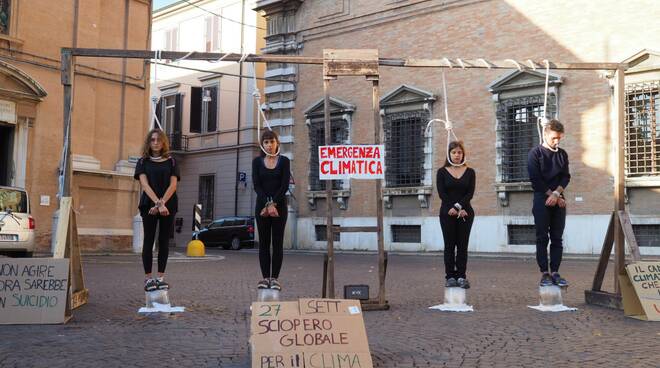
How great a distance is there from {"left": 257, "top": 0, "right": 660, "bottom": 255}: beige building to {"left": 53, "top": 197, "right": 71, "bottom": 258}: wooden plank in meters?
16.1

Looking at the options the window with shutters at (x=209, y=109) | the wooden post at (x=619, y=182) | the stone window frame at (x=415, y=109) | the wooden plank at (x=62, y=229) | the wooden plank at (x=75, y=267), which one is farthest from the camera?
the window with shutters at (x=209, y=109)

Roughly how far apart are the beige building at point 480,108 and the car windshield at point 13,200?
40.9ft

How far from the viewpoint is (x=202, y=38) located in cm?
3681

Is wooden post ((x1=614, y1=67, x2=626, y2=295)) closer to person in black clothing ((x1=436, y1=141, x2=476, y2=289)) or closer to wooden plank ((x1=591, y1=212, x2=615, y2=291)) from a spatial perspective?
wooden plank ((x1=591, y1=212, x2=615, y2=291))

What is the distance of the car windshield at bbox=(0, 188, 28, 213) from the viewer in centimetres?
1493

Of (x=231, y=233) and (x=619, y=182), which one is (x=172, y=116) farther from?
(x=619, y=182)

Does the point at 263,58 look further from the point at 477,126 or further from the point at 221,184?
the point at 221,184

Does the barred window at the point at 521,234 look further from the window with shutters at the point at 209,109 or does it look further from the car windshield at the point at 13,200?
the window with shutters at the point at 209,109

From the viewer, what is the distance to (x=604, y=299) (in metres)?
8.03

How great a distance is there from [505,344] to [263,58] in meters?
4.00

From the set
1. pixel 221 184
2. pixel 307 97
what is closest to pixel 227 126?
pixel 221 184

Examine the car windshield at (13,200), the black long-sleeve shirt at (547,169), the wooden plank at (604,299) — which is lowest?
the wooden plank at (604,299)

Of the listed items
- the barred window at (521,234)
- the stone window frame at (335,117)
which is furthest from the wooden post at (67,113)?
the stone window frame at (335,117)

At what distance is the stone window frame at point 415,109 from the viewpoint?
77.1 feet
